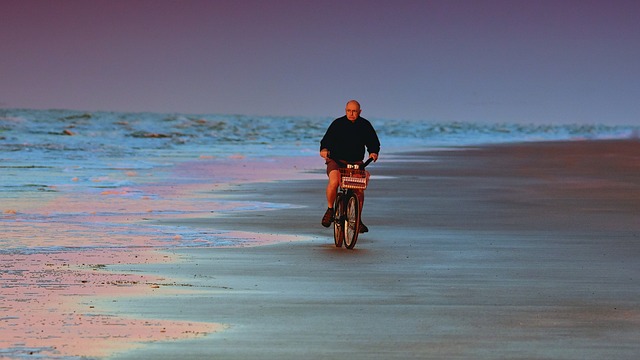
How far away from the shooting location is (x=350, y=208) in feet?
45.6

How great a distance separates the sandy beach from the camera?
764cm

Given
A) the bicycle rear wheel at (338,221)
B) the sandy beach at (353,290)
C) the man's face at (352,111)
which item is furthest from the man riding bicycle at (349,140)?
the sandy beach at (353,290)

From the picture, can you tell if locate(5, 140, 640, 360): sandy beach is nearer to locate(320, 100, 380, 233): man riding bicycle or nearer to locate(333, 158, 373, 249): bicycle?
locate(333, 158, 373, 249): bicycle

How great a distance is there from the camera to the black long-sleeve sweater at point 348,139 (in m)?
14.0

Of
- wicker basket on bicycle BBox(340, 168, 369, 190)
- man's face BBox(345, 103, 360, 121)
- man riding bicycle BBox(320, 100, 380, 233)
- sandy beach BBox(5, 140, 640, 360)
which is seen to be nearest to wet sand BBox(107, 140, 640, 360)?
A: sandy beach BBox(5, 140, 640, 360)

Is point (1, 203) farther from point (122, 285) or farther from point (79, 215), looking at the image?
point (122, 285)

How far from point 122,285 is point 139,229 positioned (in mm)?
4924

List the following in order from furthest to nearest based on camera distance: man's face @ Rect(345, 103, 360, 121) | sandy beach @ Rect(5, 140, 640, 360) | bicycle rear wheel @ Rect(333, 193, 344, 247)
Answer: man's face @ Rect(345, 103, 360, 121)
bicycle rear wheel @ Rect(333, 193, 344, 247)
sandy beach @ Rect(5, 140, 640, 360)

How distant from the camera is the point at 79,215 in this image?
1691cm

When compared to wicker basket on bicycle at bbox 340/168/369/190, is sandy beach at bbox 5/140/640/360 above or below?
below

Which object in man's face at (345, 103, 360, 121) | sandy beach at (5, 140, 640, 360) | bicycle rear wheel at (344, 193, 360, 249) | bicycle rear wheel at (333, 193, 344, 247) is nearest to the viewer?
sandy beach at (5, 140, 640, 360)

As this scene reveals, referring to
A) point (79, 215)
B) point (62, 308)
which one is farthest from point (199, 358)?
point (79, 215)

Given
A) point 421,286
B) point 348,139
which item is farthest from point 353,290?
point 348,139

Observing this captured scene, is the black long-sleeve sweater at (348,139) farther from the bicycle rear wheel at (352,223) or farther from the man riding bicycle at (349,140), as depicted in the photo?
the bicycle rear wheel at (352,223)
